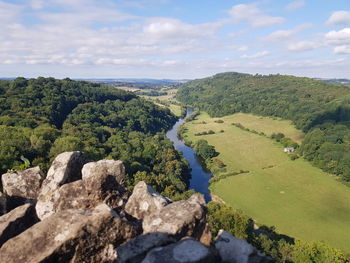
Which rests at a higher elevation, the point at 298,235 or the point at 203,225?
the point at 203,225

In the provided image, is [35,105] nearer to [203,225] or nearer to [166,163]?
[166,163]

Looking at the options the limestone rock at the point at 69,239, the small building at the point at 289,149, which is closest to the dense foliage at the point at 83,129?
the limestone rock at the point at 69,239

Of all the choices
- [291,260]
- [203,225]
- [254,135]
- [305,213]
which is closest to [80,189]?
[203,225]

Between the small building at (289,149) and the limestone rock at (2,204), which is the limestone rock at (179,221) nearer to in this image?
the limestone rock at (2,204)

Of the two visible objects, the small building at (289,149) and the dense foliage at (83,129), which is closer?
the dense foliage at (83,129)

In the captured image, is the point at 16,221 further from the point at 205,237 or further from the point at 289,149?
the point at 289,149

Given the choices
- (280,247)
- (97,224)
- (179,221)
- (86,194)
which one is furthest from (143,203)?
(280,247)
